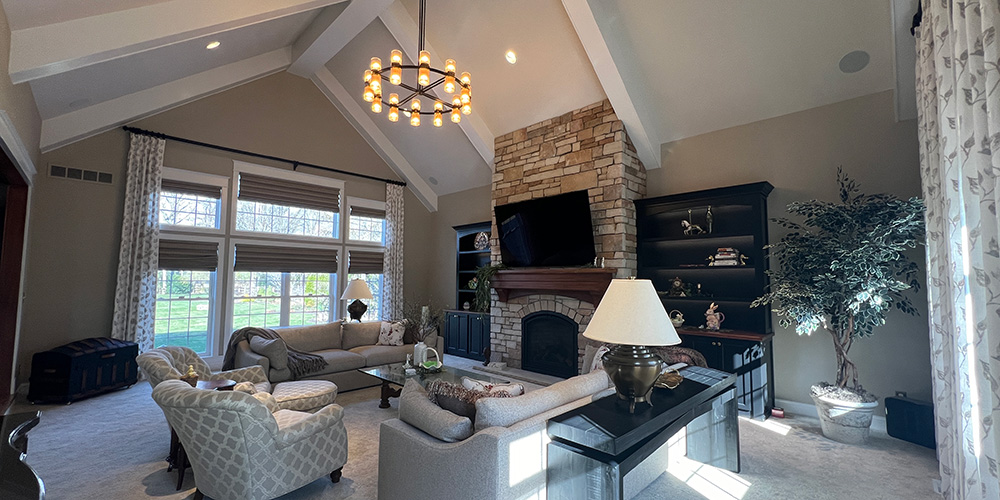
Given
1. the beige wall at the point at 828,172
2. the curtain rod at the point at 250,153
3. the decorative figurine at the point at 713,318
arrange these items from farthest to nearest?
1. the curtain rod at the point at 250,153
2. the decorative figurine at the point at 713,318
3. the beige wall at the point at 828,172

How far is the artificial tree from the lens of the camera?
3.37 m

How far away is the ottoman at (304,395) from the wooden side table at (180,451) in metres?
0.41

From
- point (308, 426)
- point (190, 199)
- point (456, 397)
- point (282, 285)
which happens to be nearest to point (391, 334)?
point (282, 285)

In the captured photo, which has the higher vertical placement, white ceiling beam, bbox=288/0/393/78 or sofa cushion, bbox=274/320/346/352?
white ceiling beam, bbox=288/0/393/78

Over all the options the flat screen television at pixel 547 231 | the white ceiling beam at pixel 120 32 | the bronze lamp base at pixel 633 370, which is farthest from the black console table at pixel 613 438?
the white ceiling beam at pixel 120 32

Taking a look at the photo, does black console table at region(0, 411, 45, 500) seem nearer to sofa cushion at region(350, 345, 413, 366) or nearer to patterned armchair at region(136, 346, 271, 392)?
patterned armchair at region(136, 346, 271, 392)

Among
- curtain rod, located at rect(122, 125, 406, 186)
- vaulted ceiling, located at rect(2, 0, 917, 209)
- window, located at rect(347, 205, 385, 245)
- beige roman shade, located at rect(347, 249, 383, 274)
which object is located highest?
vaulted ceiling, located at rect(2, 0, 917, 209)

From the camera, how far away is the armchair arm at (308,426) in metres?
2.44

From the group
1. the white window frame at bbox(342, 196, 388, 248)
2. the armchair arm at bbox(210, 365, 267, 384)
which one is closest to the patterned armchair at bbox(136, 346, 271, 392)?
the armchair arm at bbox(210, 365, 267, 384)

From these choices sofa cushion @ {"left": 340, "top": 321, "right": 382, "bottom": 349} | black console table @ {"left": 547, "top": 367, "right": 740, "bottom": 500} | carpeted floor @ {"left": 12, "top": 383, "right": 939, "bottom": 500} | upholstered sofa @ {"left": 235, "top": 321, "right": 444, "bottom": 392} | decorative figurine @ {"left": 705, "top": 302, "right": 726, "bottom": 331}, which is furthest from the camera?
sofa cushion @ {"left": 340, "top": 321, "right": 382, "bottom": 349}

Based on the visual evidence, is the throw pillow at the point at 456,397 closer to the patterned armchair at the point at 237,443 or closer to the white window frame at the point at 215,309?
the patterned armchair at the point at 237,443

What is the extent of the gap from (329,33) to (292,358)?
4317 mm

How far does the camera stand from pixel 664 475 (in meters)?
2.98

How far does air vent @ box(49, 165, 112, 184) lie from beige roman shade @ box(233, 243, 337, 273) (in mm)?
1719
